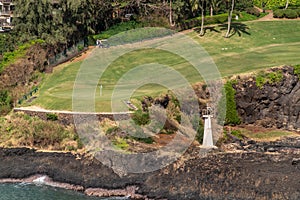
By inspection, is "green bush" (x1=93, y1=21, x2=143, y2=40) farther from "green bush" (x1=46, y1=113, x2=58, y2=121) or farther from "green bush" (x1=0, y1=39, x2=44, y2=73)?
"green bush" (x1=46, y1=113, x2=58, y2=121)

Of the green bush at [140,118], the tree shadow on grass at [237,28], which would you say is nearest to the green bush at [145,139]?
the green bush at [140,118]

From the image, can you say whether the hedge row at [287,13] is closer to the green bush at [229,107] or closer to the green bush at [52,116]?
the green bush at [229,107]

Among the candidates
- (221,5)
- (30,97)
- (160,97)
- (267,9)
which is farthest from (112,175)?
(267,9)

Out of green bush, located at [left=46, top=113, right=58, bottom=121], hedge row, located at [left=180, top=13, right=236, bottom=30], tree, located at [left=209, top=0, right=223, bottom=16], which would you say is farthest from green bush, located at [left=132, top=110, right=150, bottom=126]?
hedge row, located at [left=180, top=13, right=236, bottom=30]

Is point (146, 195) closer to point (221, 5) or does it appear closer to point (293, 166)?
point (293, 166)

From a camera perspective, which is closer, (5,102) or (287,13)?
(5,102)

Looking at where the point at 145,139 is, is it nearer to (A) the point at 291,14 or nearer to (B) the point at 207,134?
(B) the point at 207,134

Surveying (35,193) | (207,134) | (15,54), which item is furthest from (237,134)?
(15,54)
